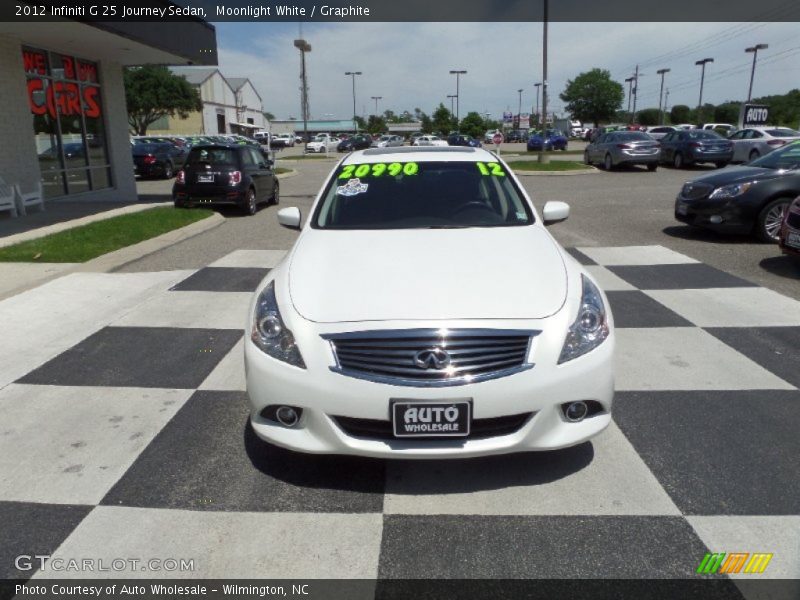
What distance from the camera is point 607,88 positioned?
258 ft

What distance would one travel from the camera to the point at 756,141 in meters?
23.5

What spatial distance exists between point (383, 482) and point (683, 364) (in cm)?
275

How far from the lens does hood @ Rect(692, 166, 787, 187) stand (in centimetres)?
901

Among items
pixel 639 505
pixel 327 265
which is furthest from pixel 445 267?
pixel 639 505

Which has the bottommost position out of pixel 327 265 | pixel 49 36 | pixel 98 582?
pixel 98 582

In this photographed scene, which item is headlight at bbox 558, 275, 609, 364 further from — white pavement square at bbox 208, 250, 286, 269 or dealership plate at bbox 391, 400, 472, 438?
white pavement square at bbox 208, 250, 286, 269

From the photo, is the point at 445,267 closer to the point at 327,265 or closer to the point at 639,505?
the point at 327,265

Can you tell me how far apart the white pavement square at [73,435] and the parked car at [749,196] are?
8.26 m

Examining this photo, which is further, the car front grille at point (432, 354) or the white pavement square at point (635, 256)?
the white pavement square at point (635, 256)

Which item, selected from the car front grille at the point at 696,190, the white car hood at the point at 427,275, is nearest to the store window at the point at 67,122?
the white car hood at the point at 427,275

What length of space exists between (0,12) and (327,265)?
34.8ft

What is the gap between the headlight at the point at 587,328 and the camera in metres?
2.95

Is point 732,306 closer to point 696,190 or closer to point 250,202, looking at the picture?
point 696,190

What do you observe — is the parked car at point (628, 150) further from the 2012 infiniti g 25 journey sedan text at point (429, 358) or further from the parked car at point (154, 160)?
the 2012 infiniti g 25 journey sedan text at point (429, 358)
